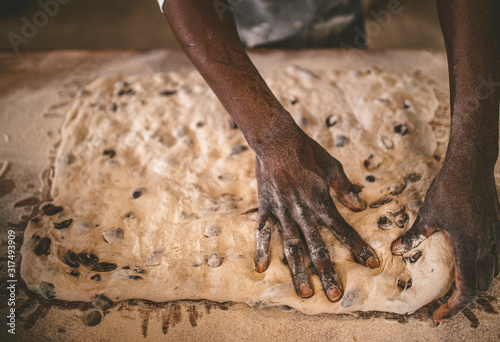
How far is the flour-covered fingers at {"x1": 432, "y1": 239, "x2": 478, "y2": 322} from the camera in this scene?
83cm

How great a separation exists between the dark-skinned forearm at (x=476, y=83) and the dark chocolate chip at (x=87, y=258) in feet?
3.42

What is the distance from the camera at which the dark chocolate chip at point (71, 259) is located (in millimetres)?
1018

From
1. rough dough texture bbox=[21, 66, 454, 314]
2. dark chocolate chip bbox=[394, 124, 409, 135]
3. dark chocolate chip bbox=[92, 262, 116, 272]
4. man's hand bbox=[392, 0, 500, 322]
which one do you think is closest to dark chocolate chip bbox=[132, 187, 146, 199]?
rough dough texture bbox=[21, 66, 454, 314]

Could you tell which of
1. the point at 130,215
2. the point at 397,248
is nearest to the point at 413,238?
the point at 397,248

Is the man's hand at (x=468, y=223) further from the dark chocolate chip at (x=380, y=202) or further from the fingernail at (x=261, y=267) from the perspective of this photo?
the fingernail at (x=261, y=267)

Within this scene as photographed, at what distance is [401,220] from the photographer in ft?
3.26

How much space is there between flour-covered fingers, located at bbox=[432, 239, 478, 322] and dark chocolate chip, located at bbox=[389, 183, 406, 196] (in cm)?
27

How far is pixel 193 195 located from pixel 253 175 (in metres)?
0.22

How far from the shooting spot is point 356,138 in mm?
1285

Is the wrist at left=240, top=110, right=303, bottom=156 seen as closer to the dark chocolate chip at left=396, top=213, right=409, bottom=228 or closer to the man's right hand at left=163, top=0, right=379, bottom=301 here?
the man's right hand at left=163, top=0, right=379, bottom=301

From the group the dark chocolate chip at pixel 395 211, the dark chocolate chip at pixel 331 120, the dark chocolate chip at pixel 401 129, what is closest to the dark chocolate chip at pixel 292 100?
the dark chocolate chip at pixel 331 120

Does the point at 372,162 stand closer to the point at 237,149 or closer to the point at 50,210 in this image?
the point at 237,149

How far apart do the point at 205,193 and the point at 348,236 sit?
1.64ft

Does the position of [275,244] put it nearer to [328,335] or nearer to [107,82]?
[328,335]
